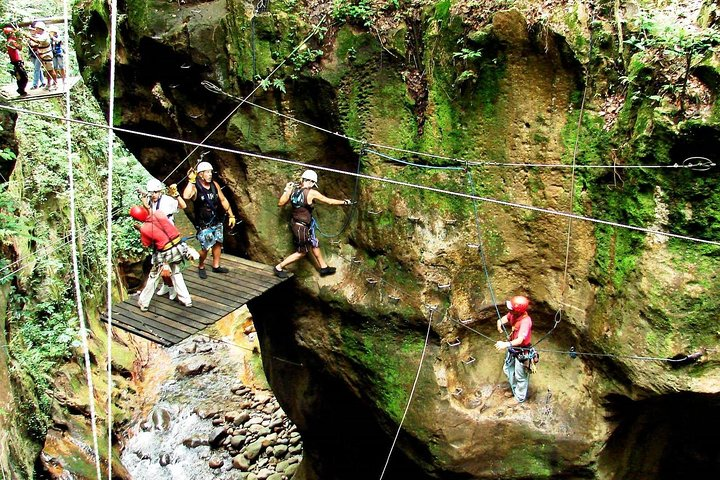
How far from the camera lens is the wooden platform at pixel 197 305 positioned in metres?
5.90

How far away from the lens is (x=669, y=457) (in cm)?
648

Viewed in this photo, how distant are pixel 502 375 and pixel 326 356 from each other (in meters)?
2.35

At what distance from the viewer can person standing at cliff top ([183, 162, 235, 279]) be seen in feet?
21.7

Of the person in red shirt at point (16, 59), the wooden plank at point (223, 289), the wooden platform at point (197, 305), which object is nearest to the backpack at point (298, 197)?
the wooden platform at point (197, 305)

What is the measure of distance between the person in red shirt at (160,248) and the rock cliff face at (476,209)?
114cm

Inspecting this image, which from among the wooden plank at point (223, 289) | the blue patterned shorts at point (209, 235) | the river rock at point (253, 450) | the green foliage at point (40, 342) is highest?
the blue patterned shorts at point (209, 235)

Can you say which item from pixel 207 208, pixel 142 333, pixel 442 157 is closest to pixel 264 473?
pixel 142 333

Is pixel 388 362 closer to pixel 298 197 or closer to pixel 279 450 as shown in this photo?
pixel 298 197

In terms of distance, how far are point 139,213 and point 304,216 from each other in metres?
1.94

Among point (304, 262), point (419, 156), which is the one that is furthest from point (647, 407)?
point (304, 262)

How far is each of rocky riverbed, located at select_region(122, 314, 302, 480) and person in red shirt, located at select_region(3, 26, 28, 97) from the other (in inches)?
285

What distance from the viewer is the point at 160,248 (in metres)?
6.04

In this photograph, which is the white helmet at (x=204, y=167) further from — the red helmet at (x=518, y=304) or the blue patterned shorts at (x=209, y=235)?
the red helmet at (x=518, y=304)

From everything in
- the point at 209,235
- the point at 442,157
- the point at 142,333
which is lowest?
the point at 142,333
